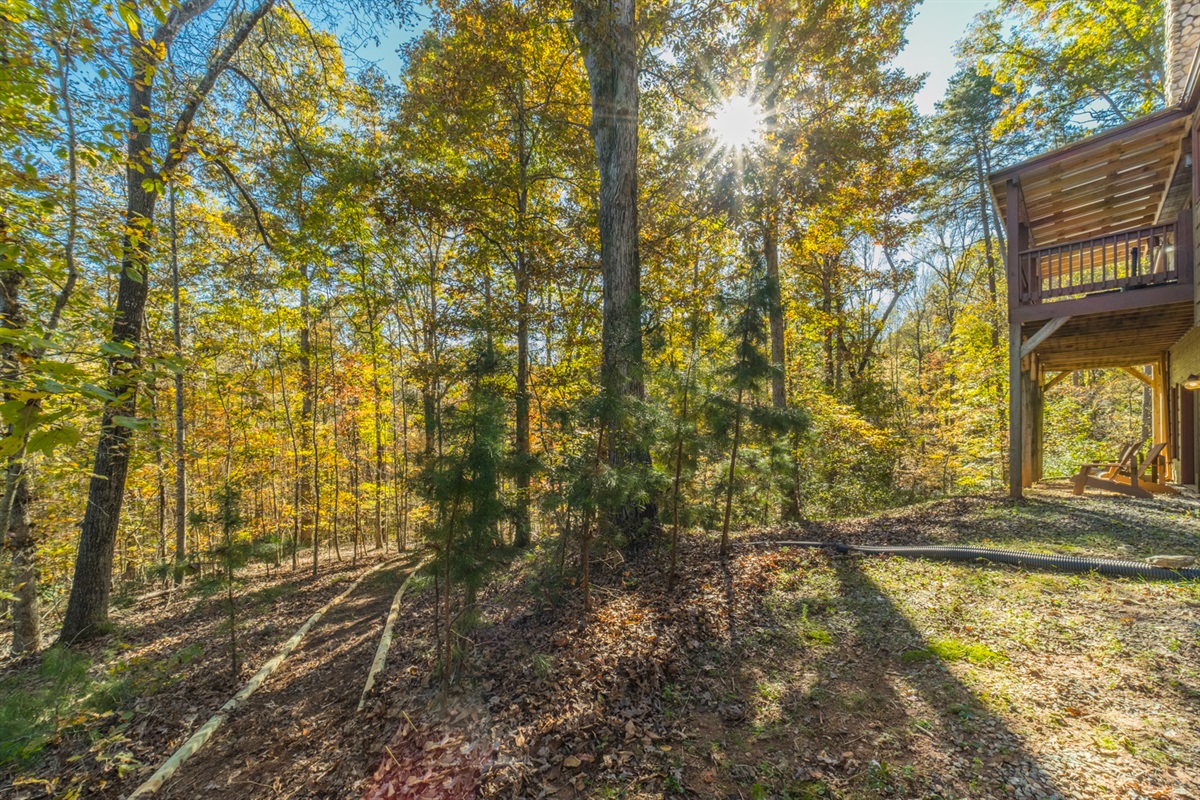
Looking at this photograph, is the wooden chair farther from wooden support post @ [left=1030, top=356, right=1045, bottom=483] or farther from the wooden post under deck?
wooden support post @ [left=1030, top=356, right=1045, bottom=483]

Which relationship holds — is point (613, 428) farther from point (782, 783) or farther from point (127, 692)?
point (127, 692)

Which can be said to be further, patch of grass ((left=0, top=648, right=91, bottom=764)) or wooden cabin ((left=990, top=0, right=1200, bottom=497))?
wooden cabin ((left=990, top=0, right=1200, bottom=497))

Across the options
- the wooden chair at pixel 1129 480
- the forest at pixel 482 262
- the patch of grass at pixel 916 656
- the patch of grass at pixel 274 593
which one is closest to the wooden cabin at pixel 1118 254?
the wooden chair at pixel 1129 480

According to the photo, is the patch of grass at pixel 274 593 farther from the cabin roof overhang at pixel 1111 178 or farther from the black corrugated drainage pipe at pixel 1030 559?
the cabin roof overhang at pixel 1111 178

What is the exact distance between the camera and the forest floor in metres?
2.64

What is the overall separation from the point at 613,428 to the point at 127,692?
583 cm

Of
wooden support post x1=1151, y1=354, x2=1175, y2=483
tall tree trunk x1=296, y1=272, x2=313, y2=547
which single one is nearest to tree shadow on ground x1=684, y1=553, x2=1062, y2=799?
tall tree trunk x1=296, y1=272, x2=313, y2=547

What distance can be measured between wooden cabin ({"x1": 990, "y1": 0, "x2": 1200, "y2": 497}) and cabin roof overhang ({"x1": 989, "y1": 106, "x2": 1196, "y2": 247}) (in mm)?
21

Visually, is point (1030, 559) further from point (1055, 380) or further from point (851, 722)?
point (1055, 380)

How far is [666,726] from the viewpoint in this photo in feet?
10.3

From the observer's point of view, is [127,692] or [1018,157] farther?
[1018,157]

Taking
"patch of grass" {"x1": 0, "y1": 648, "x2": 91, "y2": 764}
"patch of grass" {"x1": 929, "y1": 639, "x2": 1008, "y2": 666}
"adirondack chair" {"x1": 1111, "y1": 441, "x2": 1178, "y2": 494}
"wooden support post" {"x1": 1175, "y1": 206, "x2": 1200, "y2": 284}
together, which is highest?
"wooden support post" {"x1": 1175, "y1": 206, "x2": 1200, "y2": 284}

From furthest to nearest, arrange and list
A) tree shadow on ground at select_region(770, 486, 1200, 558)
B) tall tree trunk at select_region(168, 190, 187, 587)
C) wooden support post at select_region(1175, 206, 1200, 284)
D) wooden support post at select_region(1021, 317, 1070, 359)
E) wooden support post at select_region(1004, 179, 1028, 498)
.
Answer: tall tree trunk at select_region(168, 190, 187, 587)
wooden support post at select_region(1004, 179, 1028, 498)
wooden support post at select_region(1021, 317, 1070, 359)
wooden support post at select_region(1175, 206, 1200, 284)
tree shadow on ground at select_region(770, 486, 1200, 558)

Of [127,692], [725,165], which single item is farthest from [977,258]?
[127,692]
